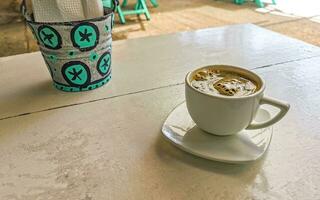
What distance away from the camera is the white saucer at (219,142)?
366 millimetres

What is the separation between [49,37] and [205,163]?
31 centimetres

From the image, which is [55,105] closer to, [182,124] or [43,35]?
[43,35]

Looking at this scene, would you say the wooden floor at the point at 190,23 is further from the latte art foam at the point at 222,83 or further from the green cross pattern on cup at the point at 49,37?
the latte art foam at the point at 222,83

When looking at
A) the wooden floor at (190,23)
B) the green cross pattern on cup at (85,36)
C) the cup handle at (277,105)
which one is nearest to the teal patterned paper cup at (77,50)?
the green cross pattern on cup at (85,36)

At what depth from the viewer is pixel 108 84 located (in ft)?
1.87

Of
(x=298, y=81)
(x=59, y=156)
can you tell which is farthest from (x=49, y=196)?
(x=298, y=81)

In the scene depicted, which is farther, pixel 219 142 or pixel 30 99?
pixel 30 99

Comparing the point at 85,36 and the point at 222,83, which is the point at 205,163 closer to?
the point at 222,83

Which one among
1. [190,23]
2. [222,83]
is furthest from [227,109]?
[190,23]

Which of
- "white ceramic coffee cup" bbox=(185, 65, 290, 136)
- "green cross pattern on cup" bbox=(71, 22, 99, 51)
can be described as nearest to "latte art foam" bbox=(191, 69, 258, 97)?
"white ceramic coffee cup" bbox=(185, 65, 290, 136)

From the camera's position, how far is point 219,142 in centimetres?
39

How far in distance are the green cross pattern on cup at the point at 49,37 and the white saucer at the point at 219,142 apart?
22cm

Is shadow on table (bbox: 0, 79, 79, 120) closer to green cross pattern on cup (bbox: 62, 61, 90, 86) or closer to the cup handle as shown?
green cross pattern on cup (bbox: 62, 61, 90, 86)

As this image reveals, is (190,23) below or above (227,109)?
below
